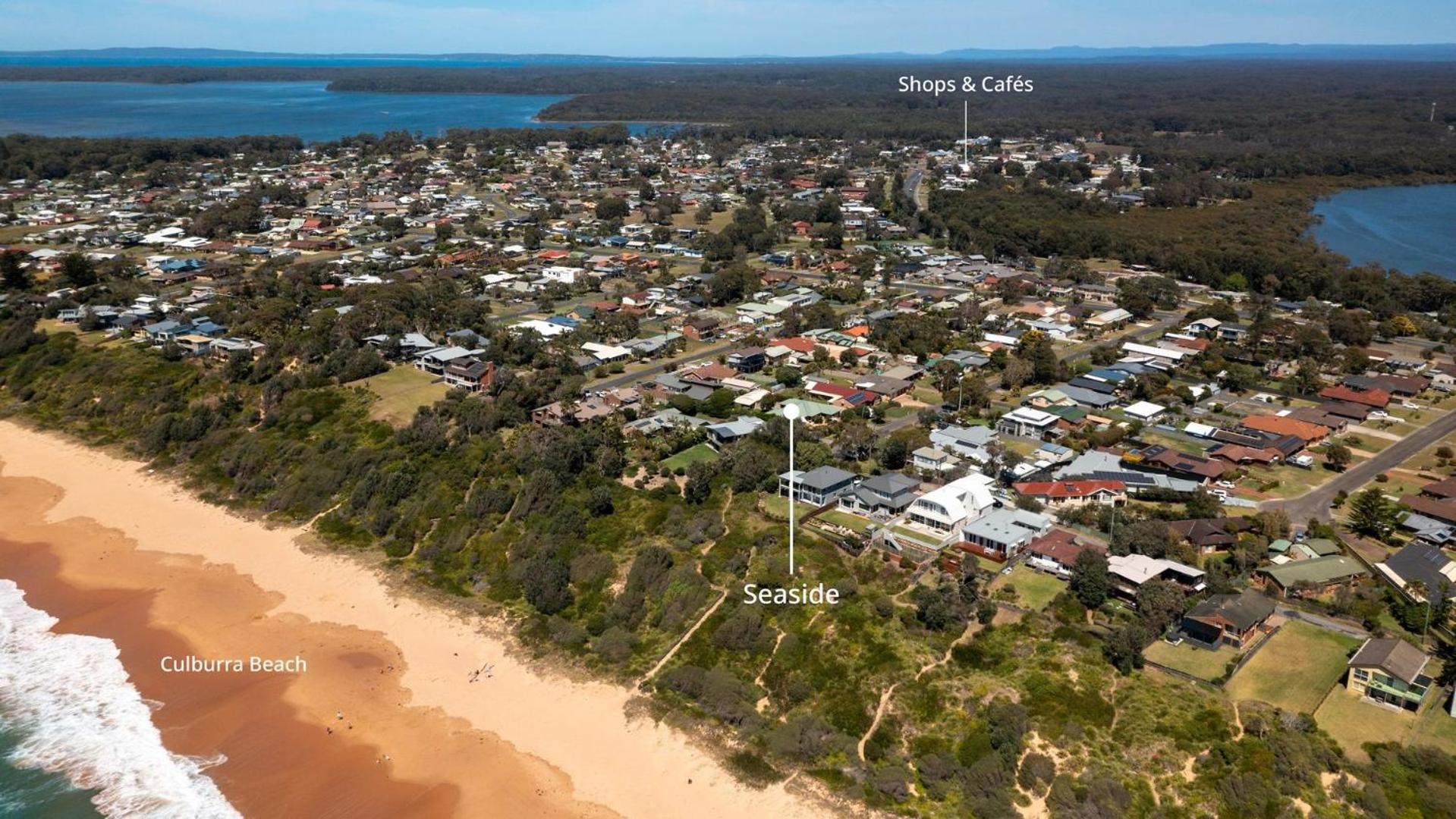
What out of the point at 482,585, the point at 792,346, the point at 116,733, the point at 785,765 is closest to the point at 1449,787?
the point at 785,765

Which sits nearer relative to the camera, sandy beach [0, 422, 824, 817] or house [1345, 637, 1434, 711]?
house [1345, 637, 1434, 711]

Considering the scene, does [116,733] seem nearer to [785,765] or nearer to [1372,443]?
[785,765]

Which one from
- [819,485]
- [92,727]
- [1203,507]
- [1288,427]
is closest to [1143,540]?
[1203,507]

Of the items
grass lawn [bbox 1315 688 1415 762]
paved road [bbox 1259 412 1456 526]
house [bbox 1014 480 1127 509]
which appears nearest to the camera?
grass lawn [bbox 1315 688 1415 762]

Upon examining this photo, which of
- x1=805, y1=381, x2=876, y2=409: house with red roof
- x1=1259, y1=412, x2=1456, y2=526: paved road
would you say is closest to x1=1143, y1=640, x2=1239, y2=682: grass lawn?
x1=1259, y1=412, x2=1456, y2=526: paved road

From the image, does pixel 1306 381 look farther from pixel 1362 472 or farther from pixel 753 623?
pixel 753 623

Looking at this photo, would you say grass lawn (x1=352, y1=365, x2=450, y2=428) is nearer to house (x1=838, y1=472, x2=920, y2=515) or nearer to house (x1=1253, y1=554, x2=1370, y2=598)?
house (x1=838, y1=472, x2=920, y2=515)
